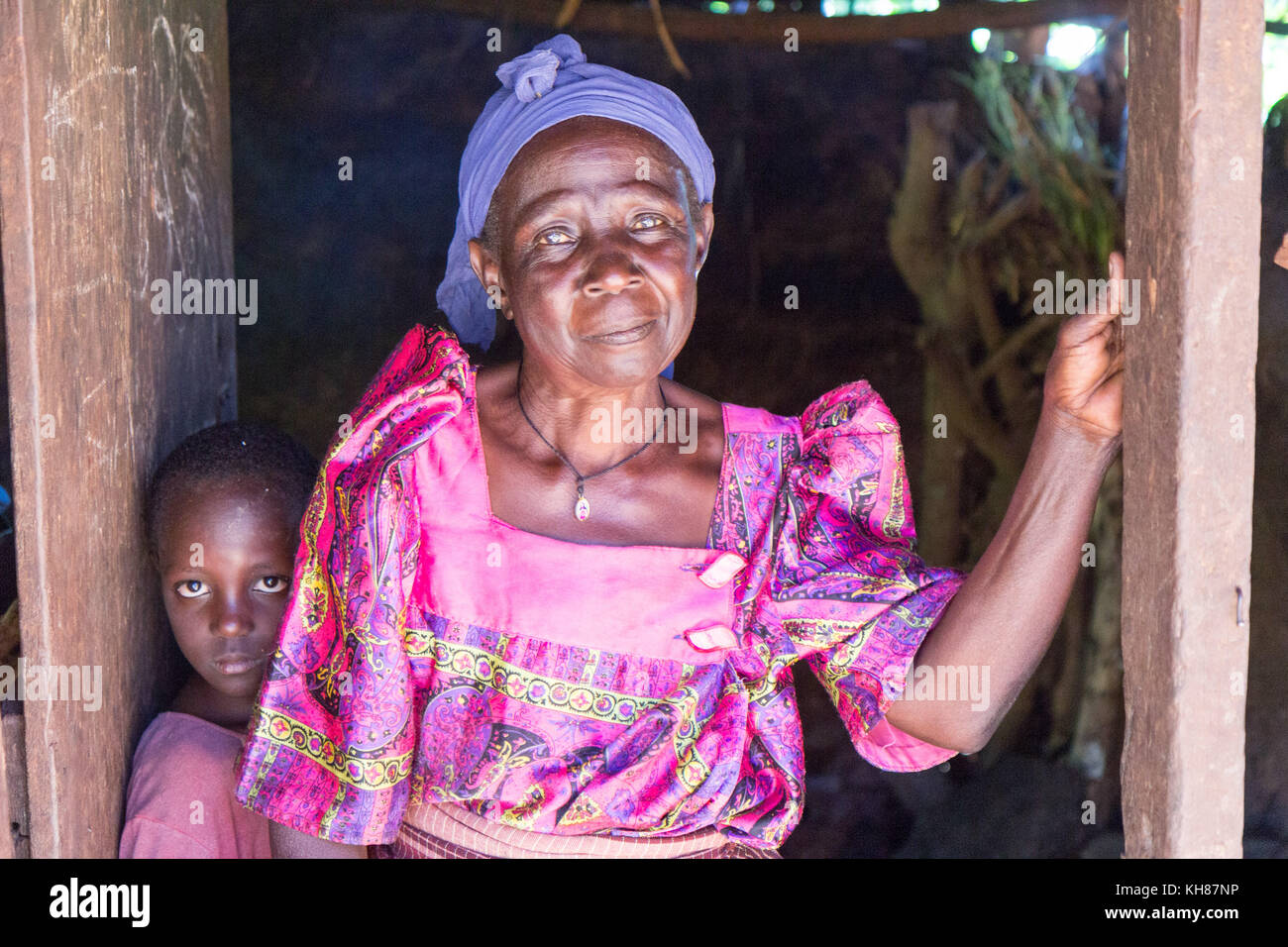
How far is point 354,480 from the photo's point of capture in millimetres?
2016

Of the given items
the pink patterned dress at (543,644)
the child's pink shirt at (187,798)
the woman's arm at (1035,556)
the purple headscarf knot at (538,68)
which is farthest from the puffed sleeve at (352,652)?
the woman's arm at (1035,556)

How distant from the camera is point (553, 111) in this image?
201 centimetres

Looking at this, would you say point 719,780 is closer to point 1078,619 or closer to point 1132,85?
point 1132,85

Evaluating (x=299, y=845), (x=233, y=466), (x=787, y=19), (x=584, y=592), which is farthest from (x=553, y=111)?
(x=787, y=19)

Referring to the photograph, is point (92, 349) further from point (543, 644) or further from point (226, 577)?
point (543, 644)

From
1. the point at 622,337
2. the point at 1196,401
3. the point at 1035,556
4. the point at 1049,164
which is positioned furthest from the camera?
the point at 1049,164

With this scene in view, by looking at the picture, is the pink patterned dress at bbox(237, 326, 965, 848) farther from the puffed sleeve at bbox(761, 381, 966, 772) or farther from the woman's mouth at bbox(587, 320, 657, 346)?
the woman's mouth at bbox(587, 320, 657, 346)

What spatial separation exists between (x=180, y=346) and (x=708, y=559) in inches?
46.1

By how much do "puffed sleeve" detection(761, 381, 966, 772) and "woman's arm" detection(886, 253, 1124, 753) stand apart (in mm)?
41

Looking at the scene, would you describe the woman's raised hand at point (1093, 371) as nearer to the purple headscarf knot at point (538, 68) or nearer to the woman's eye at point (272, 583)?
the purple headscarf knot at point (538, 68)

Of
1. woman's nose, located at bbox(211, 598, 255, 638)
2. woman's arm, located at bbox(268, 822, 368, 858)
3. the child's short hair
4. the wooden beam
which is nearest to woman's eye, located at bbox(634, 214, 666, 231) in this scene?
the child's short hair

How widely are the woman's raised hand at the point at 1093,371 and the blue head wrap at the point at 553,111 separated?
722 millimetres

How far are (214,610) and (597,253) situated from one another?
0.95m

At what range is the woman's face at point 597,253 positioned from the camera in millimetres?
1941
